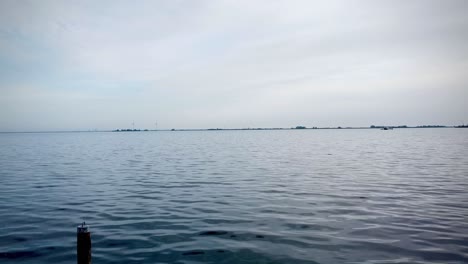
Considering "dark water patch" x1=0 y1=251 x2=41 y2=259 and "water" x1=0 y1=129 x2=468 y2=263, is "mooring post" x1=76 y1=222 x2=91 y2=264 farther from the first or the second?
"dark water patch" x1=0 y1=251 x2=41 y2=259

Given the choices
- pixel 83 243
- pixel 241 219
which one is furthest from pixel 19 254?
pixel 241 219

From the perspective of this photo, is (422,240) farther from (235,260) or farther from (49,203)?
(49,203)

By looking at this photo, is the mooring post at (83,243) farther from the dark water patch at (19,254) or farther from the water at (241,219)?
the dark water patch at (19,254)

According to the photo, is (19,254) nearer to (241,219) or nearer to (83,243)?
(83,243)

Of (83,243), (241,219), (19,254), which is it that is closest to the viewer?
(83,243)

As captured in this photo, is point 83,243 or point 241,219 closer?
point 83,243

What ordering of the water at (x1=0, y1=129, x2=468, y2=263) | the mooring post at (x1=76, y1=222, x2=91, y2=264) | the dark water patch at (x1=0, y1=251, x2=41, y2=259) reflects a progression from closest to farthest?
the mooring post at (x1=76, y1=222, x2=91, y2=264)
the dark water patch at (x1=0, y1=251, x2=41, y2=259)
the water at (x1=0, y1=129, x2=468, y2=263)

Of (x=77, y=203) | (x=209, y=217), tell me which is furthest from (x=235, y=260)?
(x=77, y=203)

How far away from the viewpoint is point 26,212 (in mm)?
15320

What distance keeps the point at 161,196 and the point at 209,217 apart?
5716 millimetres

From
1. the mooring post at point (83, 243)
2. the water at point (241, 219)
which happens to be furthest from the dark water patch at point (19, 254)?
the mooring post at point (83, 243)

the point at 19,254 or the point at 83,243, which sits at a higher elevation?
the point at 83,243

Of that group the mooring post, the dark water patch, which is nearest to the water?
the dark water patch

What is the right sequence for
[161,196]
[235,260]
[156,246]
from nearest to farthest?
[235,260] → [156,246] → [161,196]
